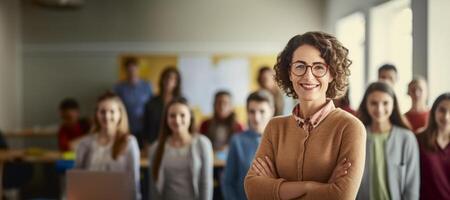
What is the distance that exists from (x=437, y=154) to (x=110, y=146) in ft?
4.47

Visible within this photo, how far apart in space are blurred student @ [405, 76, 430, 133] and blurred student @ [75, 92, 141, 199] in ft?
3.86

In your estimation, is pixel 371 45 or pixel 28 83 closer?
pixel 371 45

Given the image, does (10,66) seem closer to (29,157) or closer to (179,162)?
(29,157)

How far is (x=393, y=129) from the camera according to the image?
1.87m

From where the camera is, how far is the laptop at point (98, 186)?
2230 millimetres

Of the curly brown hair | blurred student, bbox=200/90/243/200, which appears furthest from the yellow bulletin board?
the curly brown hair

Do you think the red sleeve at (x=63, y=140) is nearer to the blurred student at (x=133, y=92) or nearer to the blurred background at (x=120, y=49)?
the blurred student at (x=133, y=92)

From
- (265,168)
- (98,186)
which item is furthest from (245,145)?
(265,168)

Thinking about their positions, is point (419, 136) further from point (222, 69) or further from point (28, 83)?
point (28, 83)

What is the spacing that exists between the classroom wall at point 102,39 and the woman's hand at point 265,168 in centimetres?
430

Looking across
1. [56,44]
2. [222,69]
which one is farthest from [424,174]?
[56,44]

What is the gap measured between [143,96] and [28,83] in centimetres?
131

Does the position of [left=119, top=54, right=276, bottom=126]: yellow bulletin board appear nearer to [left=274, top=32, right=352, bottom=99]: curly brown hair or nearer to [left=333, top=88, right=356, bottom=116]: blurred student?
[left=333, top=88, right=356, bottom=116]: blurred student

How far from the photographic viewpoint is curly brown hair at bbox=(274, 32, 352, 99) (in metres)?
1.35
